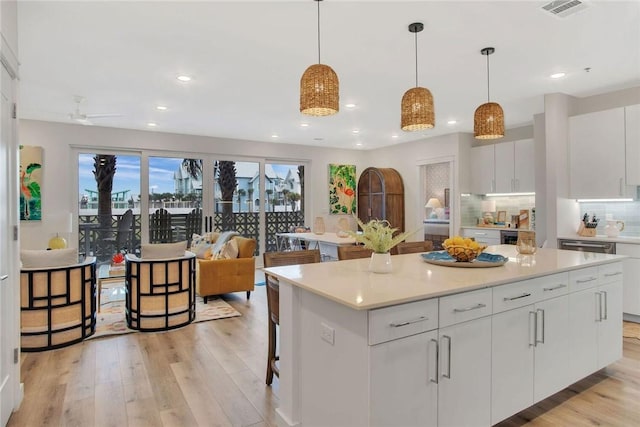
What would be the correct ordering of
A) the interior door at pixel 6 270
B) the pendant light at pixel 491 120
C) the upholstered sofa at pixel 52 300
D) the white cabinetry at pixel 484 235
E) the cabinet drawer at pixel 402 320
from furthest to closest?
the white cabinetry at pixel 484 235
the upholstered sofa at pixel 52 300
the pendant light at pixel 491 120
the interior door at pixel 6 270
the cabinet drawer at pixel 402 320

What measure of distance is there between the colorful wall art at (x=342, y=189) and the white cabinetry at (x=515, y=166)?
11.0 feet

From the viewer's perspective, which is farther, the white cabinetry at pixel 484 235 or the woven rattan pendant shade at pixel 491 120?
the white cabinetry at pixel 484 235

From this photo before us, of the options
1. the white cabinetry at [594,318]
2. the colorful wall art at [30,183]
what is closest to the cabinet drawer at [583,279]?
the white cabinetry at [594,318]

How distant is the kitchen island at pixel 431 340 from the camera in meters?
1.66

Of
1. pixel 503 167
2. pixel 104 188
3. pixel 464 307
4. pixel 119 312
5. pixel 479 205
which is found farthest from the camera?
pixel 479 205

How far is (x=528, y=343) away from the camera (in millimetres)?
2205

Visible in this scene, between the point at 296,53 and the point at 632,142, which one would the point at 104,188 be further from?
the point at 632,142

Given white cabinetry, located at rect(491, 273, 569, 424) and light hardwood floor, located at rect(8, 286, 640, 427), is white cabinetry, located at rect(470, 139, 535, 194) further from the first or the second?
white cabinetry, located at rect(491, 273, 569, 424)

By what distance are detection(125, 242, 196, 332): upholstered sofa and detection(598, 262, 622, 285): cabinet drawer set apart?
147 inches

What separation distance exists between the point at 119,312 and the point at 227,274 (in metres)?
1.33

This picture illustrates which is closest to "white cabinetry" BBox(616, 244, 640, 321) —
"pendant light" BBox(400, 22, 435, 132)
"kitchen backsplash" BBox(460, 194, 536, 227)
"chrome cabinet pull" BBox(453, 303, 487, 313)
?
"kitchen backsplash" BBox(460, 194, 536, 227)

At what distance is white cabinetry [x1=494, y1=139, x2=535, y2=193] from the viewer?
589 centimetres

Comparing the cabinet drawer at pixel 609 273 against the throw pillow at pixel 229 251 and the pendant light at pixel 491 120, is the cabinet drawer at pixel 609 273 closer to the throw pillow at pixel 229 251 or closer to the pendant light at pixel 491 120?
the pendant light at pixel 491 120

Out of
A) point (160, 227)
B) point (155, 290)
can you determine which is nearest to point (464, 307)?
point (155, 290)
